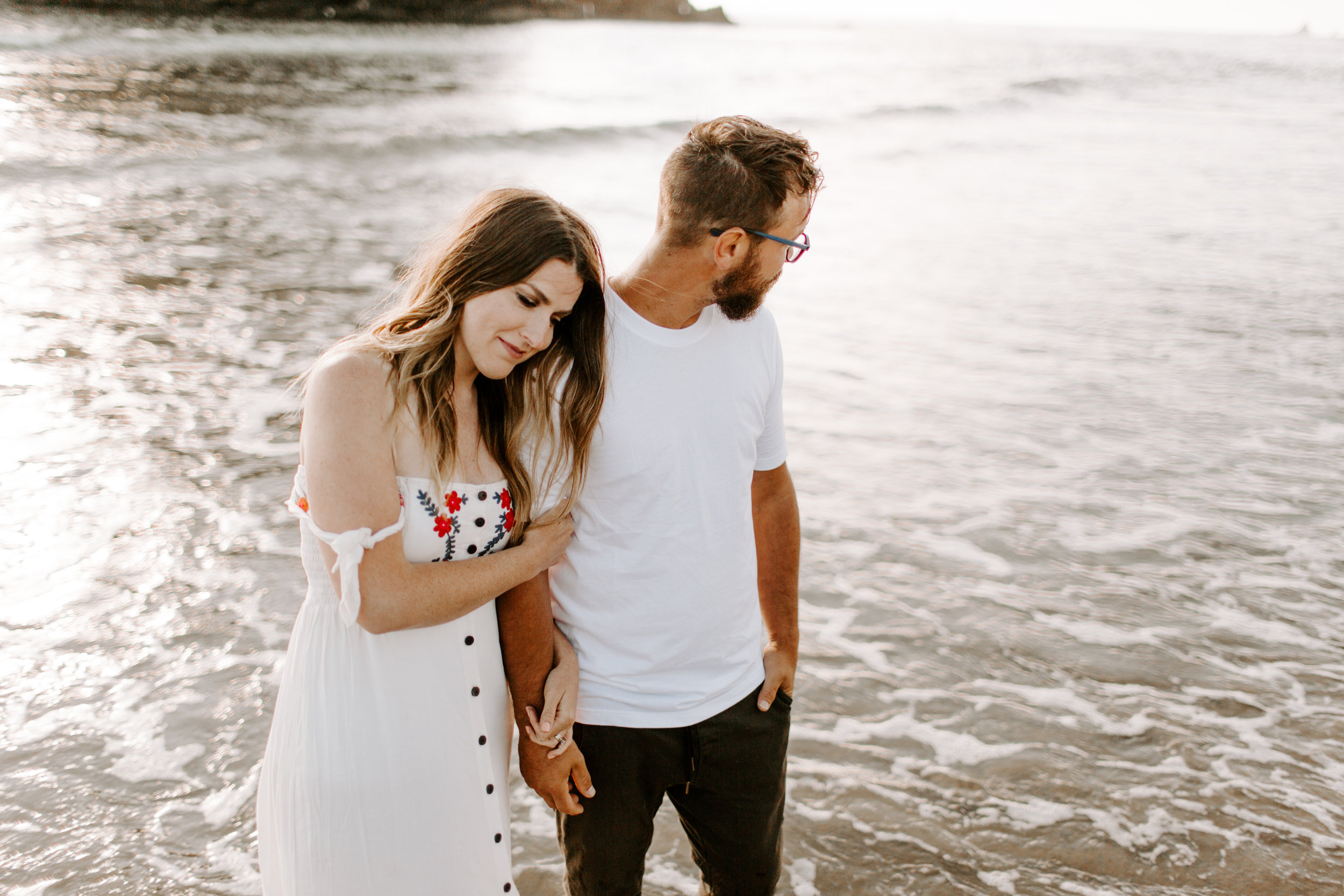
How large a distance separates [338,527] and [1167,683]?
399 centimetres

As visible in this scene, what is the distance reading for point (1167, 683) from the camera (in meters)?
4.29

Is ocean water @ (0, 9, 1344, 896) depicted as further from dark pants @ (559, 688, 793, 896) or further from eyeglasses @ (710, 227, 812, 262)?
eyeglasses @ (710, 227, 812, 262)

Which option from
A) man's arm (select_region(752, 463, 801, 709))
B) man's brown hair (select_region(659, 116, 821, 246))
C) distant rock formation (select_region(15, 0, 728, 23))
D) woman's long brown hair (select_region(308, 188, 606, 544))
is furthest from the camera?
distant rock formation (select_region(15, 0, 728, 23))

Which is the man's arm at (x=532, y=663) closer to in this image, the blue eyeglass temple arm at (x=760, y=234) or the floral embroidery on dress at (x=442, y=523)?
the floral embroidery on dress at (x=442, y=523)

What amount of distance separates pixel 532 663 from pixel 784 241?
1.14 meters

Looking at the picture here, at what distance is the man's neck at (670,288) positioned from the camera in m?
2.15

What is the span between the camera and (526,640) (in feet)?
6.86

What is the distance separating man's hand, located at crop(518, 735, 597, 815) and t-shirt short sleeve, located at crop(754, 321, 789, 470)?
0.89m

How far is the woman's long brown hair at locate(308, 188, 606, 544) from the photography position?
1849mm

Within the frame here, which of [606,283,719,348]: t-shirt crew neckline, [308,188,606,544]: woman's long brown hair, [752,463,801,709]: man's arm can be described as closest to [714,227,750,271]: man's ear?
[606,283,719,348]: t-shirt crew neckline

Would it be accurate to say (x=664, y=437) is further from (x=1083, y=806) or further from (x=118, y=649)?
(x=118, y=649)

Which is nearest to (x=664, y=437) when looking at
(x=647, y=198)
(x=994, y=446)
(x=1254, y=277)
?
(x=994, y=446)

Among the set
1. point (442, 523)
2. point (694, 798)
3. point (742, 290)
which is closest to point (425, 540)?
point (442, 523)

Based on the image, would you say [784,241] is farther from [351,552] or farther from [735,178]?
[351,552]
